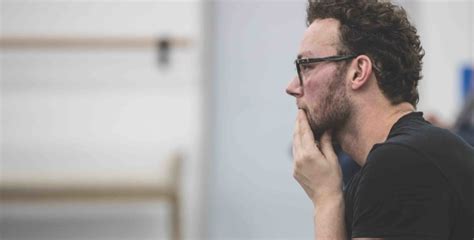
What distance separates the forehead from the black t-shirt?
260 millimetres

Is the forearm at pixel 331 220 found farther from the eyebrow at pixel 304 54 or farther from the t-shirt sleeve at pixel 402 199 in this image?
the eyebrow at pixel 304 54

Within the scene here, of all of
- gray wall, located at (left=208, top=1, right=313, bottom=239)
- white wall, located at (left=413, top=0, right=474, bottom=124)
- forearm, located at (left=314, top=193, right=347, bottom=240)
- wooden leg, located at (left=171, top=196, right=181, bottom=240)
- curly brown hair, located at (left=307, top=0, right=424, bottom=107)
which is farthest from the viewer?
gray wall, located at (left=208, top=1, right=313, bottom=239)

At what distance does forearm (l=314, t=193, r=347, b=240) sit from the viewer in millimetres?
1304

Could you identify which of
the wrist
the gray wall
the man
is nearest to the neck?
the man

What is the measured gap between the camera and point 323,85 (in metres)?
1.43

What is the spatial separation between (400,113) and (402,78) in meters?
0.07

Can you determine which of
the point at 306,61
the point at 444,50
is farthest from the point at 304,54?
the point at 444,50

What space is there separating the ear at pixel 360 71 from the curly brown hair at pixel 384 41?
0.02 m

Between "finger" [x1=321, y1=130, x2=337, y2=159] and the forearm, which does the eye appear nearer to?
"finger" [x1=321, y1=130, x2=337, y2=159]

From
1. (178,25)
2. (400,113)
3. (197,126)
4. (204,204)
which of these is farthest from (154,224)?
(400,113)

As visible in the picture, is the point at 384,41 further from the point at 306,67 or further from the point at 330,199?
the point at 330,199

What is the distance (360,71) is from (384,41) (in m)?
0.08

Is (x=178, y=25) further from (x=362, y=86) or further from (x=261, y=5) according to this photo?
(x=362, y=86)

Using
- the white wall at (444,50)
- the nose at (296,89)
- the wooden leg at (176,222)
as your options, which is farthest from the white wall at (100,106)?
the nose at (296,89)
